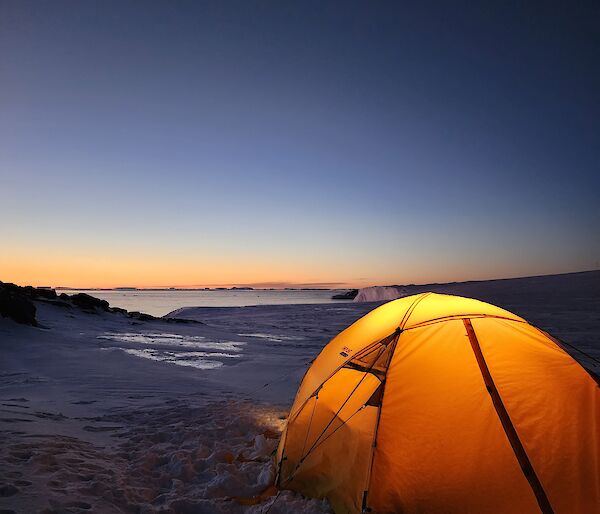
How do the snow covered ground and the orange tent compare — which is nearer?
the orange tent

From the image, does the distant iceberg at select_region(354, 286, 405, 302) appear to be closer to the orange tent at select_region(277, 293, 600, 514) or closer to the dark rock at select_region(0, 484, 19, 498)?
the orange tent at select_region(277, 293, 600, 514)

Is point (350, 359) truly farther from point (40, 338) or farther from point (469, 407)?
point (40, 338)

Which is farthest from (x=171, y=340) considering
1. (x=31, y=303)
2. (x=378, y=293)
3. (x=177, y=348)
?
(x=378, y=293)

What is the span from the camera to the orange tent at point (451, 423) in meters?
3.32

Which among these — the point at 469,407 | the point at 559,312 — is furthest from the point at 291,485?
the point at 559,312

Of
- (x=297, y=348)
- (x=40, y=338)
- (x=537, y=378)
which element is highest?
(x=537, y=378)

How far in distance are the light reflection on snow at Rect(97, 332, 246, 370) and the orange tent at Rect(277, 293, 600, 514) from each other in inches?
325

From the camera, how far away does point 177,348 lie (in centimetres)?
1444

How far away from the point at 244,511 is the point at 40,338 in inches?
486

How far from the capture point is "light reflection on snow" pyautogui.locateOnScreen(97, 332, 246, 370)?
12.2 meters

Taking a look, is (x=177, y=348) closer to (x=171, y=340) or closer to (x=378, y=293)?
(x=171, y=340)

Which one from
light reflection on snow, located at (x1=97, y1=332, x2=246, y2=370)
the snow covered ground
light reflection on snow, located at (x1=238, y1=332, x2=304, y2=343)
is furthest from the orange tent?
light reflection on snow, located at (x1=238, y1=332, x2=304, y2=343)

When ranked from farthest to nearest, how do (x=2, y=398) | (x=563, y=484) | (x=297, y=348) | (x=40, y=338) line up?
(x=297, y=348)
(x=40, y=338)
(x=2, y=398)
(x=563, y=484)

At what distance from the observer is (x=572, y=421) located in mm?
3553
